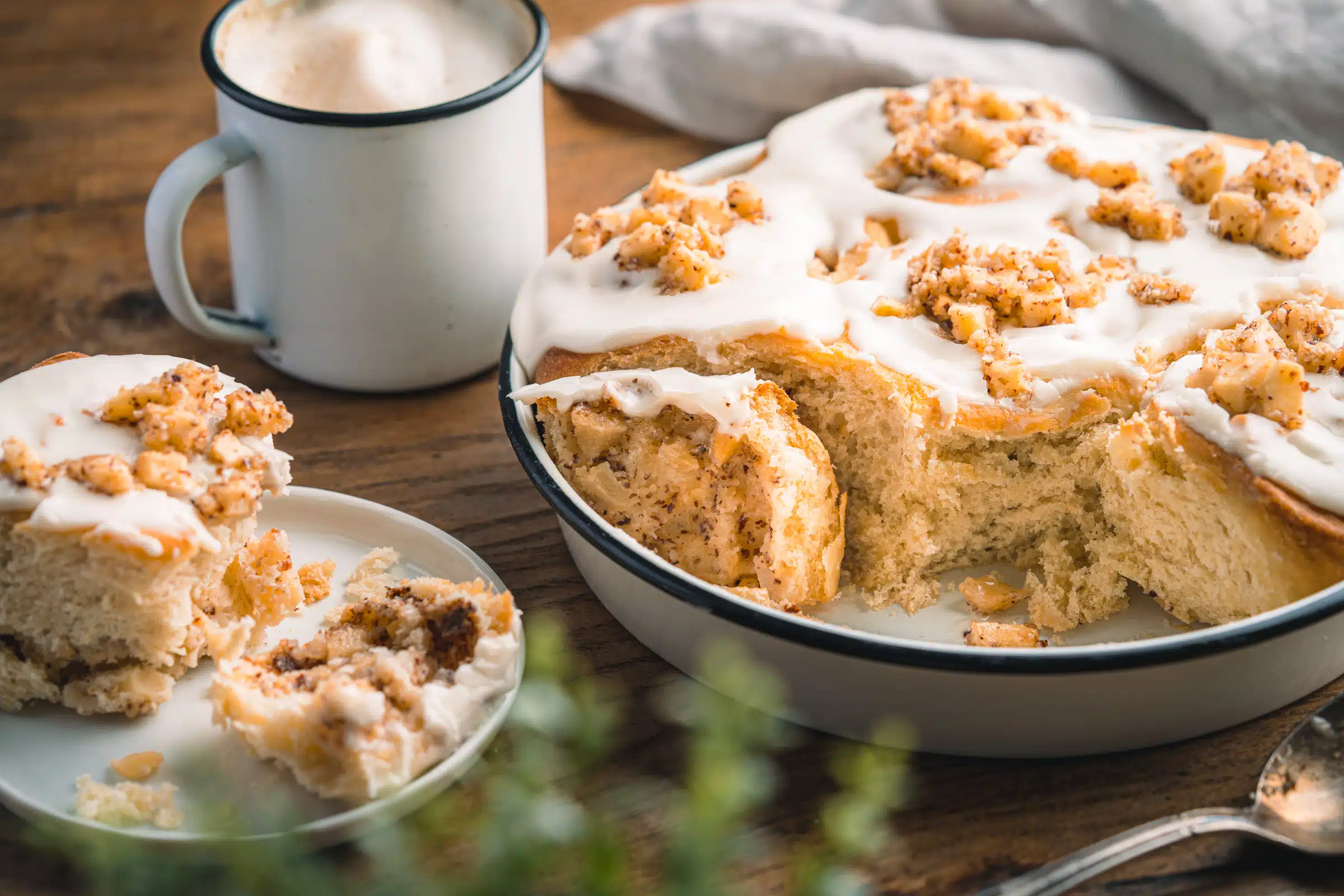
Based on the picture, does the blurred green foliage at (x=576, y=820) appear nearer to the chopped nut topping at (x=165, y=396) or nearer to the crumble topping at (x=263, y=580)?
the crumble topping at (x=263, y=580)

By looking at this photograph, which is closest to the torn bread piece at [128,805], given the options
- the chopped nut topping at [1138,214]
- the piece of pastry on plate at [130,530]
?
the piece of pastry on plate at [130,530]

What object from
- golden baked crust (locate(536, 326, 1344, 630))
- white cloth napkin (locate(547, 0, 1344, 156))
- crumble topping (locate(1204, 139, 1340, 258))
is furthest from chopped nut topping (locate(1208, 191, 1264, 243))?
white cloth napkin (locate(547, 0, 1344, 156))

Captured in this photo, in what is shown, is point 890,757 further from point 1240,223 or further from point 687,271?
point 1240,223

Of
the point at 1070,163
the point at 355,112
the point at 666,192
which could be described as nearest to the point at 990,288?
the point at 1070,163

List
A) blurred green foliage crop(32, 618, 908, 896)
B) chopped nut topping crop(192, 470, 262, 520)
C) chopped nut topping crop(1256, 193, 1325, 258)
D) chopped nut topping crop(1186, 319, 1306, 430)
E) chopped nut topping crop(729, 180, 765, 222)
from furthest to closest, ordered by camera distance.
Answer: chopped nut topping crop(729, 180, 765, 222)
chopped nut topping crop(1256, 193, 1325, 258)
chopped nut topping crop(1186, 319, 1306, 430)
chopped nut topping crop(192, 470, 262, 520)
blurred green foliage crop(32, 618, 908, 896)

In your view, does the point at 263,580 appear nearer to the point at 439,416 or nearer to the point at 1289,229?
the point at 439,416

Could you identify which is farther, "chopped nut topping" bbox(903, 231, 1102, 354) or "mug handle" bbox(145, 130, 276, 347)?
"mug handle" bbox(145, 130, 276, 347)

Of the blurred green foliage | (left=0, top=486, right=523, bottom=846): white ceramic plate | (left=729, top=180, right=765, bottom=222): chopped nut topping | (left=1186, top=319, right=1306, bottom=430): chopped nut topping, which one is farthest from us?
(left=729, top=180, right=765, bottom=222): chopped nut topping

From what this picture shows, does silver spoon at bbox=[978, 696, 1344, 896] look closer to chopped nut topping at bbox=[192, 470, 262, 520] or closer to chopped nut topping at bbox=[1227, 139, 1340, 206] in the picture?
chopped nut topping at bbox=[1227, 139, 1340, 206]
